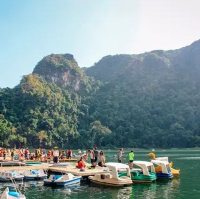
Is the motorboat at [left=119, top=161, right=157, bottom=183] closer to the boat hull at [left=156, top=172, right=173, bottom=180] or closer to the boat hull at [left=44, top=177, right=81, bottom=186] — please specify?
the boat hull at [left=156, top=172, right=173, bottom=180]

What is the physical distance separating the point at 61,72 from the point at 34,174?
152 meters

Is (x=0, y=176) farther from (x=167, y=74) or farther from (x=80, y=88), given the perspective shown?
(x=167, y=74)

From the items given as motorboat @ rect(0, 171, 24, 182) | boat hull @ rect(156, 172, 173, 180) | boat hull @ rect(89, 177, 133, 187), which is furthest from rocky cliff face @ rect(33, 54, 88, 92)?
boat hull @ rect(89, 177, 133, 187)

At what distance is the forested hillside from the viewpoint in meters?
121

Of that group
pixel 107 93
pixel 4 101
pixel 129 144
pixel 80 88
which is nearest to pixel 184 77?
pixel 107 93

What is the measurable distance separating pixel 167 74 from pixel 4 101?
115 m

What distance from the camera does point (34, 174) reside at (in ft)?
85.5

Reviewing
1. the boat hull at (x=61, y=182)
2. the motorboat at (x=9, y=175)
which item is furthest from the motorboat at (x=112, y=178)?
the motorboat at (x=9, y=175)

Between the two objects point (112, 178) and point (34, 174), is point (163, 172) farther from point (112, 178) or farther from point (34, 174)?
point (34, 174)

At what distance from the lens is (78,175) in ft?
81.5

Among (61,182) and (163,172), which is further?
(163,172)

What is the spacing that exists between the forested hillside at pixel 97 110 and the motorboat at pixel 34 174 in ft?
265

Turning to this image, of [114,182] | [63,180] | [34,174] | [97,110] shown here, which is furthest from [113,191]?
[97,110]

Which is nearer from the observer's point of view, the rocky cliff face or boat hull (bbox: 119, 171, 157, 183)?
boat hull (bbox: 119, 171, 157, 183)
